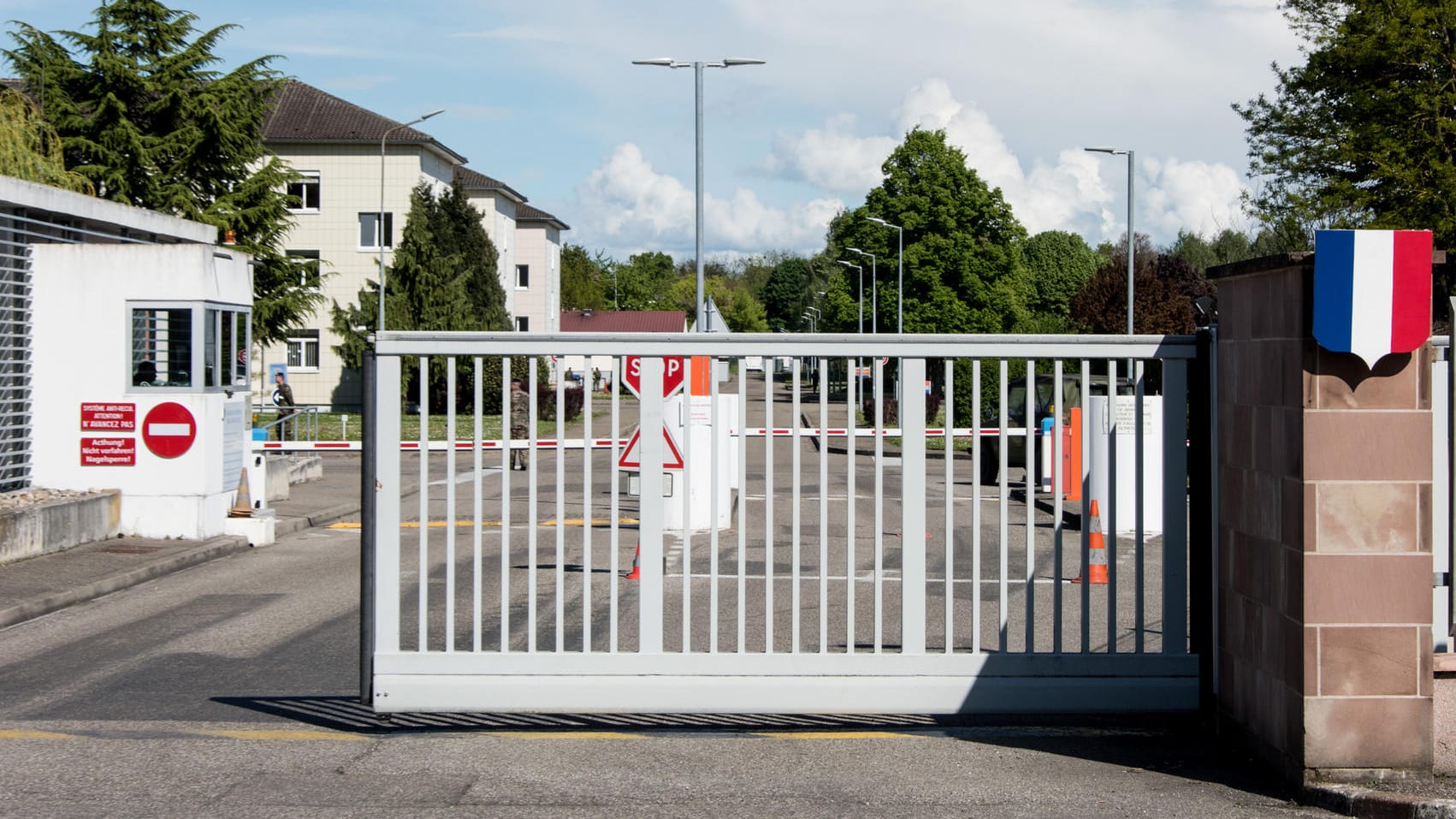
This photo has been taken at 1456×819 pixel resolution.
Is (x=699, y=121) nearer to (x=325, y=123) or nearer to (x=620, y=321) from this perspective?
(x=325, y=123)

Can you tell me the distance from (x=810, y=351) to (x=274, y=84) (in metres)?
42.5

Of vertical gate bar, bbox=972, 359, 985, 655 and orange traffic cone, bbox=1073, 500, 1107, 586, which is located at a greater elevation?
vertical gate bar, bbox=972, 359, 985, 655

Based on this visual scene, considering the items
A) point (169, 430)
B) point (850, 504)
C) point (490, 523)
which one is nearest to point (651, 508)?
point (850, 504)

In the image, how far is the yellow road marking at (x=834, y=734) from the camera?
21.7 ft

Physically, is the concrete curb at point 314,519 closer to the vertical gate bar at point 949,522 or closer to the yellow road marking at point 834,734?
the yellow road marking at point 834,734

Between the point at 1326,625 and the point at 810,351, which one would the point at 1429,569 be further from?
the point at 810,351

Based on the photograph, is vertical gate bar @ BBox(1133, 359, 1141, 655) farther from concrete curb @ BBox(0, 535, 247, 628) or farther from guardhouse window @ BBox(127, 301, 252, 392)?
guardhouse window @ BBox(127, 301, 252, 392)

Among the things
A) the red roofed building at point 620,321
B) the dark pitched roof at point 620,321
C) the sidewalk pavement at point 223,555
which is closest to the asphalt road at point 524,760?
the sidewalk pavement at point 223,555

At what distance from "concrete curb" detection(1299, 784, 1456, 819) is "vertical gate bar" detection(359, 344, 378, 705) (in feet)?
13.6

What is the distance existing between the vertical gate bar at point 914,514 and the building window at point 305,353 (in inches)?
2213

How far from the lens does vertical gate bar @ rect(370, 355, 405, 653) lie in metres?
6.54

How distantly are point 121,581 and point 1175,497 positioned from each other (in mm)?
9739

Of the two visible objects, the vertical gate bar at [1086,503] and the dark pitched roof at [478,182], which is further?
the dark pitched roof at [478,182]

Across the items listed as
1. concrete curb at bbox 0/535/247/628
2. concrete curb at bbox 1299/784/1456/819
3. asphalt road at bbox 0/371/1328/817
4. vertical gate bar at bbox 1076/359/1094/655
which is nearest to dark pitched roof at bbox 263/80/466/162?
concrete curb at bbox 0/535/247/628
